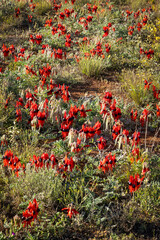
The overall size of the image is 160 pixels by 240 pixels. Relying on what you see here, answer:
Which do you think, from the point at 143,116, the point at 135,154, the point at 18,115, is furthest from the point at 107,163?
the point at 18,115

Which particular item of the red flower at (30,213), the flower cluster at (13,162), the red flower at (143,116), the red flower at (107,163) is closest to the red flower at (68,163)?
the red flower at (107,163)

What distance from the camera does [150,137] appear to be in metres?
4.59

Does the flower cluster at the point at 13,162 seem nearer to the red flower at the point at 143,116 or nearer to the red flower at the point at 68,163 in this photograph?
the red flower at the point at 68,163

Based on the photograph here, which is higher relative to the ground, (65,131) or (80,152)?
(65,131)

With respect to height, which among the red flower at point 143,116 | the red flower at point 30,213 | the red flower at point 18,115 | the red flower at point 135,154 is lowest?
the red flower at point 30,213

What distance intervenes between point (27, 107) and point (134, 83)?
209 cm

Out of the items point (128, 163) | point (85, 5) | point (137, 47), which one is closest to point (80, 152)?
point (128, 163)

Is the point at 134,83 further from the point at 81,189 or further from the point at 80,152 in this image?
the point at 81,189

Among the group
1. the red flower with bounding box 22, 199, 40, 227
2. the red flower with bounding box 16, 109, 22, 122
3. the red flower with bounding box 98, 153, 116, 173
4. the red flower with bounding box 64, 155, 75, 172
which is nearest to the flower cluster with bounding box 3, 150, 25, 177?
the red flower with bounding box 64, 155, 75, 172

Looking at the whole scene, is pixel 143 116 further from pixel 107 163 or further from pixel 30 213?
pixel 30 213

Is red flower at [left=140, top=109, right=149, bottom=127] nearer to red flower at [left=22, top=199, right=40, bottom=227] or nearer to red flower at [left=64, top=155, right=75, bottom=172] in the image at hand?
red flower at [left=64, top=155, right=75, bottom=172]

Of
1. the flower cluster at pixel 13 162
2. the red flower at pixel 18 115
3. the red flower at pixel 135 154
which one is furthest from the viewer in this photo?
the red flower at pixel 18 115

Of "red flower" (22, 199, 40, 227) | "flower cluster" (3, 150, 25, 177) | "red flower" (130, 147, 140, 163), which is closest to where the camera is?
"red flower" (22, 199, 40, 227)

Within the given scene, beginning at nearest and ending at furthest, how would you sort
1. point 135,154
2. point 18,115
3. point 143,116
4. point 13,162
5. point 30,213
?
point 30,213, point 13,162, point 135,154, point 18,115, point 143,116
